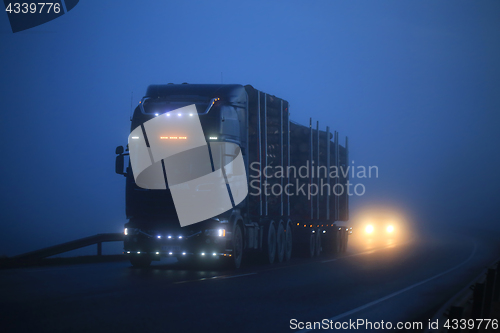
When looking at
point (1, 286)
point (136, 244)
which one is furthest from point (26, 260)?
point (1, 286)

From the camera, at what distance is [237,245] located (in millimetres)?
16453

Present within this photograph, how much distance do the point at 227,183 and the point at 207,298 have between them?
5967mm

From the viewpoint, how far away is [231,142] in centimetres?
1589

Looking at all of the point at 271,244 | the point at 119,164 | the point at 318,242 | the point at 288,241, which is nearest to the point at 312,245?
the point at 318,242

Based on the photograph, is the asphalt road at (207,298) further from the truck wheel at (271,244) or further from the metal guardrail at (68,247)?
the truck wheel at (271,244)

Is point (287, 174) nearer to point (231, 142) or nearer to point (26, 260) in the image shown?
point (231, 142)

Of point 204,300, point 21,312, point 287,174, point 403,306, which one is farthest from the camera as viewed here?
point 287,174

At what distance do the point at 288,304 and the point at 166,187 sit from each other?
6.36 m

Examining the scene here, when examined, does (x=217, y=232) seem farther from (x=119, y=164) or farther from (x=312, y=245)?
(x=312, y=245)

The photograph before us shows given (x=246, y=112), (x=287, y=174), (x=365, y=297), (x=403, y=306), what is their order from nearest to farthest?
1. (x=403, y=306)
2. (x=365, y=297)
3. (x=246, y=112)
4. (x=287, y=174)

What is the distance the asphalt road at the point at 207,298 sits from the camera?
25.0 feet

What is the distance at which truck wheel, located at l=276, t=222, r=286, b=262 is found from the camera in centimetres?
2017

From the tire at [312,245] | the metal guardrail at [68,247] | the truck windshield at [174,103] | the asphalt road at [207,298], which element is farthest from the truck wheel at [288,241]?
the truck windshield at [174,103]

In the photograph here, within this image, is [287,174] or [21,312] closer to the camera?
[21,312]
